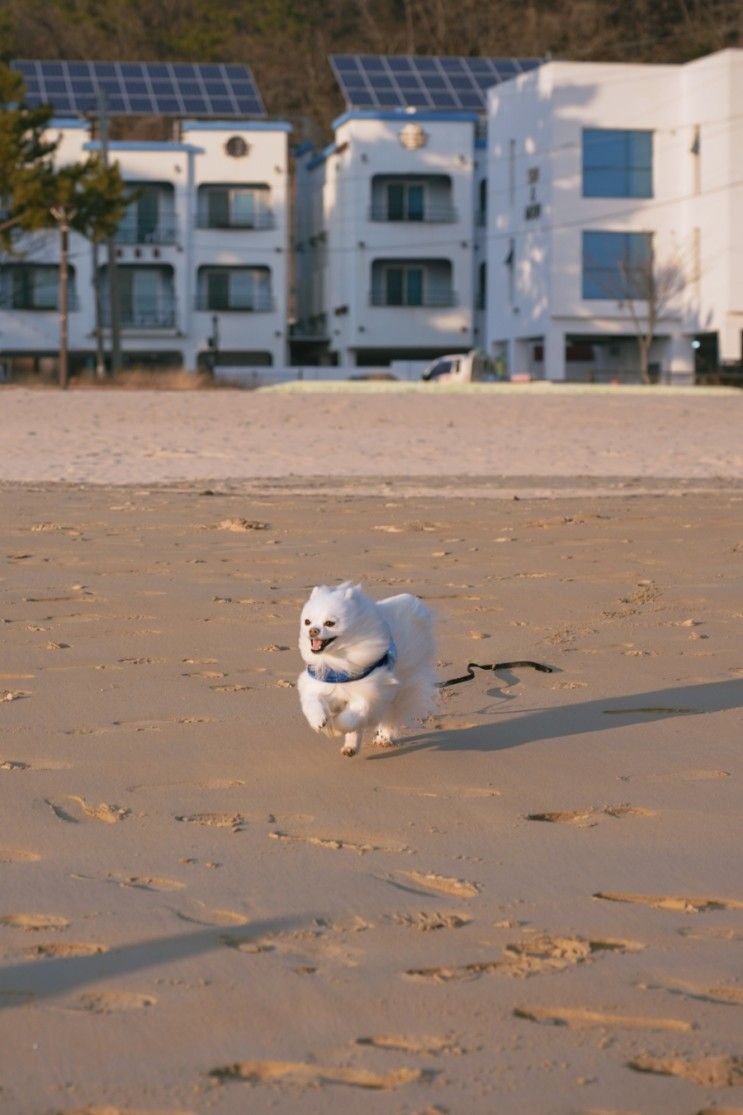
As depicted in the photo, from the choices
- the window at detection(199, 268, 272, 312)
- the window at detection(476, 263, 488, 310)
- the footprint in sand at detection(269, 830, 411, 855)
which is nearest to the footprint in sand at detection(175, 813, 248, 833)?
the footprint in sand at detection(269, 830, 411, 855)

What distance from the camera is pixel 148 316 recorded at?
53938mm

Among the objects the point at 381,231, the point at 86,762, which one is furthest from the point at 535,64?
the point at 86,762

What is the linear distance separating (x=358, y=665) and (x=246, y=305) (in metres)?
50.1

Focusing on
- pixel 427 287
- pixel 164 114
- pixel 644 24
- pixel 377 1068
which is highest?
pixel 644 24

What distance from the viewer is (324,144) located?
2501 inches

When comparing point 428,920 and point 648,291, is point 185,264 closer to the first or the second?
point 648,291

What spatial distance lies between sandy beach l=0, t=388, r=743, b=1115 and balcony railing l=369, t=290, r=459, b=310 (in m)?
43.5

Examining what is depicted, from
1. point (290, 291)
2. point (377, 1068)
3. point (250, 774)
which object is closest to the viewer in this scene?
point (377, 1068)

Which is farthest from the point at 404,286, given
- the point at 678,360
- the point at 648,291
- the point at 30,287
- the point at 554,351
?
the point at 30,287

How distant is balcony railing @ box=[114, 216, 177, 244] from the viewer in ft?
177

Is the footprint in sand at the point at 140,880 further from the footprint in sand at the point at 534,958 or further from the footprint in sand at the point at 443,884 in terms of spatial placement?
the footprint in sand at the point at 534,958

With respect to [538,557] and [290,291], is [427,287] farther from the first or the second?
[538,557]

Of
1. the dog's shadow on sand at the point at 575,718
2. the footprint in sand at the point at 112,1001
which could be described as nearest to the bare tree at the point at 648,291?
the dog's shadow on sand at the point at 575,718

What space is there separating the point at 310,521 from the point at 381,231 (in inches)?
1683
